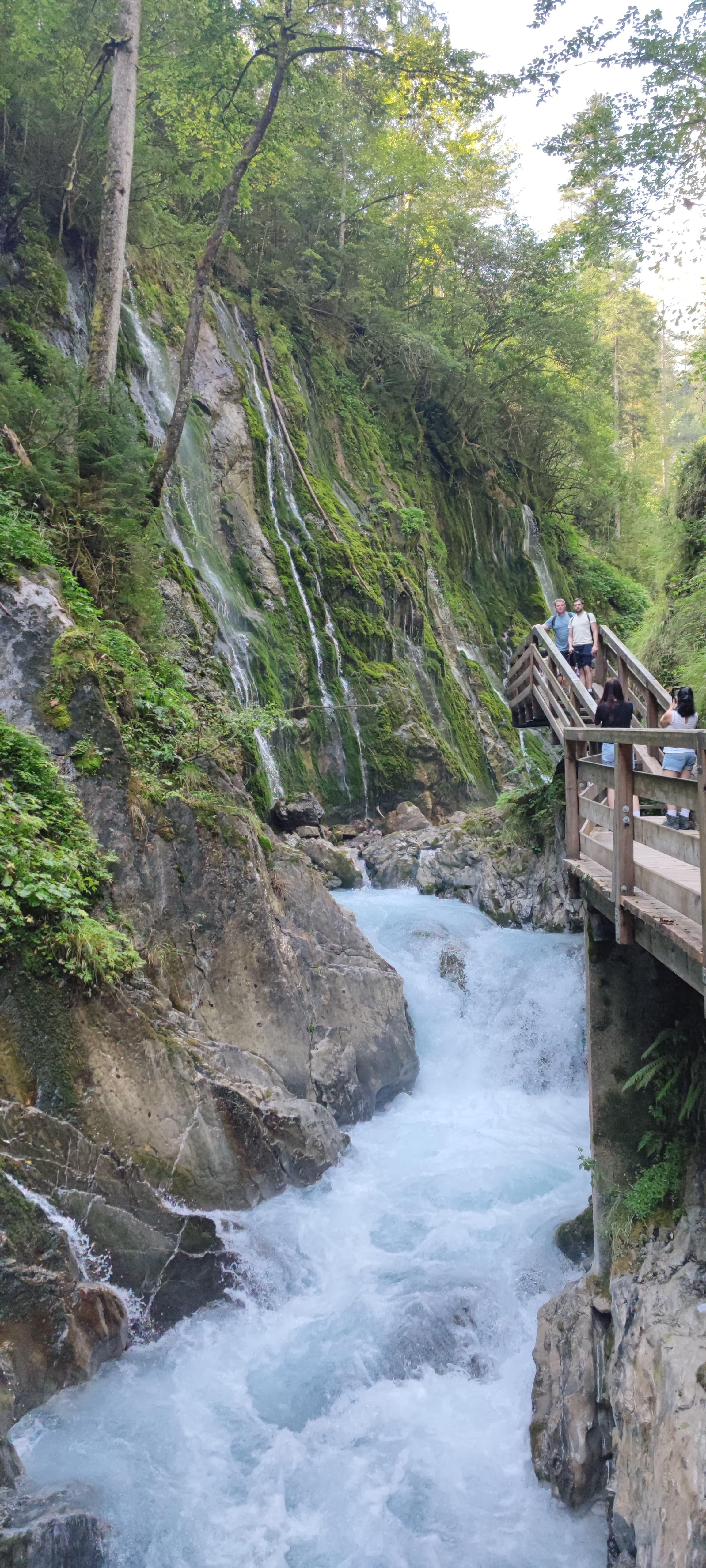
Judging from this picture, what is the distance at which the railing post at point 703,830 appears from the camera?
3285 mm

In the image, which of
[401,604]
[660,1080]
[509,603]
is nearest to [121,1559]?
[660,1080]

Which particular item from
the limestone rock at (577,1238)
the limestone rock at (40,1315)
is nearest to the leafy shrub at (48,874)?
the limestone rock at (40,1315)

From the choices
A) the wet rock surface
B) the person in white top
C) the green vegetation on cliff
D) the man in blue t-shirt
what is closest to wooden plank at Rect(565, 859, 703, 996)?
the person in white top

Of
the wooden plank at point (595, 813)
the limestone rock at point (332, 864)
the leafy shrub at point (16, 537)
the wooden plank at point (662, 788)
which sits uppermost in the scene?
the leafy shrub at point (16, 537)

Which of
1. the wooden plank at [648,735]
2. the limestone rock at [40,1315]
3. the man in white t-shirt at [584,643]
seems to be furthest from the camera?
the man in white t-shirt at [584,643]

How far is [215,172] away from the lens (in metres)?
13.5

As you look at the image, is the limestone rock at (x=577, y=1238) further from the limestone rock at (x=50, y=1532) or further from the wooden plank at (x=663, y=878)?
the limestone rock at (x=50, y=1532)

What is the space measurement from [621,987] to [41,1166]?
3.99 meters

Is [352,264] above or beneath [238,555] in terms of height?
above

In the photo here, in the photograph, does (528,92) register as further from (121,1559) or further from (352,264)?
(121,1559)

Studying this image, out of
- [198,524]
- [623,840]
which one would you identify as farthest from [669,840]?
[198,524]

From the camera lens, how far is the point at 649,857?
565 centimetres

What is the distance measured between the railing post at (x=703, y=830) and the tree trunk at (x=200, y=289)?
8849mm

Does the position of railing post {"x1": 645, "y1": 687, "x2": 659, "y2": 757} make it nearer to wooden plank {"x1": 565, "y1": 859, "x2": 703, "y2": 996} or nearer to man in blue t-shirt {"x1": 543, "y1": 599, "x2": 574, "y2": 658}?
man in blue t-shirt {"x1": 543, "y1": 599, "x2": 574, "y2": 658}
